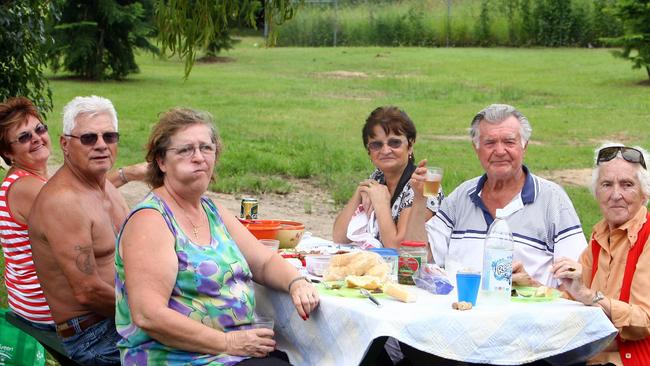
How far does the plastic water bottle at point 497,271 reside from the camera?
11.7 ft

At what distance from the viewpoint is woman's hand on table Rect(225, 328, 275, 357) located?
11.9 ft

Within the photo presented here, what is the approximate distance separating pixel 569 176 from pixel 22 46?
25.4ft

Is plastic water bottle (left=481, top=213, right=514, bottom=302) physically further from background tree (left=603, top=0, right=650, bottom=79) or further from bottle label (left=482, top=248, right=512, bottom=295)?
background tree (left=603, top=0, right=650, bottom=79)

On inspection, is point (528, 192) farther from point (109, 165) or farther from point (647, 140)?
point (647, 140)

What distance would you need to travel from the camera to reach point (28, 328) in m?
4.46

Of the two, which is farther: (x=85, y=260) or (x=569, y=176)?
(x=569, y=176)

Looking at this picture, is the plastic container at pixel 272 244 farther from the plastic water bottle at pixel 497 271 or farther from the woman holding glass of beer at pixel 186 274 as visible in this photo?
the plastic water bottle at pixel 497 271

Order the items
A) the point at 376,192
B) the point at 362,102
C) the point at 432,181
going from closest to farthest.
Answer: the point at 432,181 < the point at 376,192 < the point at 362,102

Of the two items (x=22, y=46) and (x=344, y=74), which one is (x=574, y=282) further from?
(x=344, y=74)

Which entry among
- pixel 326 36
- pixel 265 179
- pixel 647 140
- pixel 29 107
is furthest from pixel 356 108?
pixel 326 36

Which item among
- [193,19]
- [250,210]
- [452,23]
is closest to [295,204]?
[193,19]

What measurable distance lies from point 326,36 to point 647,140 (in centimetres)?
2539

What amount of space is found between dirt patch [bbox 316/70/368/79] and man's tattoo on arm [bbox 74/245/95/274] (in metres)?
22.9

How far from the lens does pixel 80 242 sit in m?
4.12
